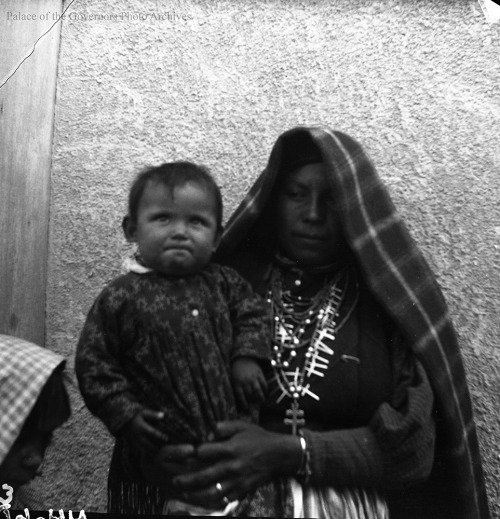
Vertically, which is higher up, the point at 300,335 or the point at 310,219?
the point at 310,219

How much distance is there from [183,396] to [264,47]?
2.46ft

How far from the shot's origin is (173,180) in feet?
4.33

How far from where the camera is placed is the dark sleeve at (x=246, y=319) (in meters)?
1.29

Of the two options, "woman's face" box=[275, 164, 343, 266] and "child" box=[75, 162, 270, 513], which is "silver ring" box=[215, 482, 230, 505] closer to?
"child" box=[75, 162, 270, 513]

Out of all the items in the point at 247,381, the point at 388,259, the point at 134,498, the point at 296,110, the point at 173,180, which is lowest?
the point at 134,498

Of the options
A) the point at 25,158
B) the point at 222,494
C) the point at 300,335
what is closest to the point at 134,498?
the point at 222,494

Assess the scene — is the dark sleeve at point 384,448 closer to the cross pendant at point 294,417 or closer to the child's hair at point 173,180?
the cross pendant at point 294,417

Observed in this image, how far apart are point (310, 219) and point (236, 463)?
1.49 feet

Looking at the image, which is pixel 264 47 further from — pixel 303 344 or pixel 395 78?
pixel 303 344

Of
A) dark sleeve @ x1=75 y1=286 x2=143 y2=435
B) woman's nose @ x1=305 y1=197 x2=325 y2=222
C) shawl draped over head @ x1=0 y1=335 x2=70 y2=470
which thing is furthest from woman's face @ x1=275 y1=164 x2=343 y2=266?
shawl draped over head @ x1=0 y1=335 x2=70 y2=470

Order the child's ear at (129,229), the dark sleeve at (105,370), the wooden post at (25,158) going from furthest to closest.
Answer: the wooden post at (25,158), the child's ear at (129,229), the dark sleeve at (105,370)

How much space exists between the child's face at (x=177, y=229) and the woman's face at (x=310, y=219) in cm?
16

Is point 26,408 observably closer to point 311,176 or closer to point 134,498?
point 134,498

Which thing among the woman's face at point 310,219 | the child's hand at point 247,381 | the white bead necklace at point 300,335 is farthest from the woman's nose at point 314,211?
the child's hand at point 247,381
